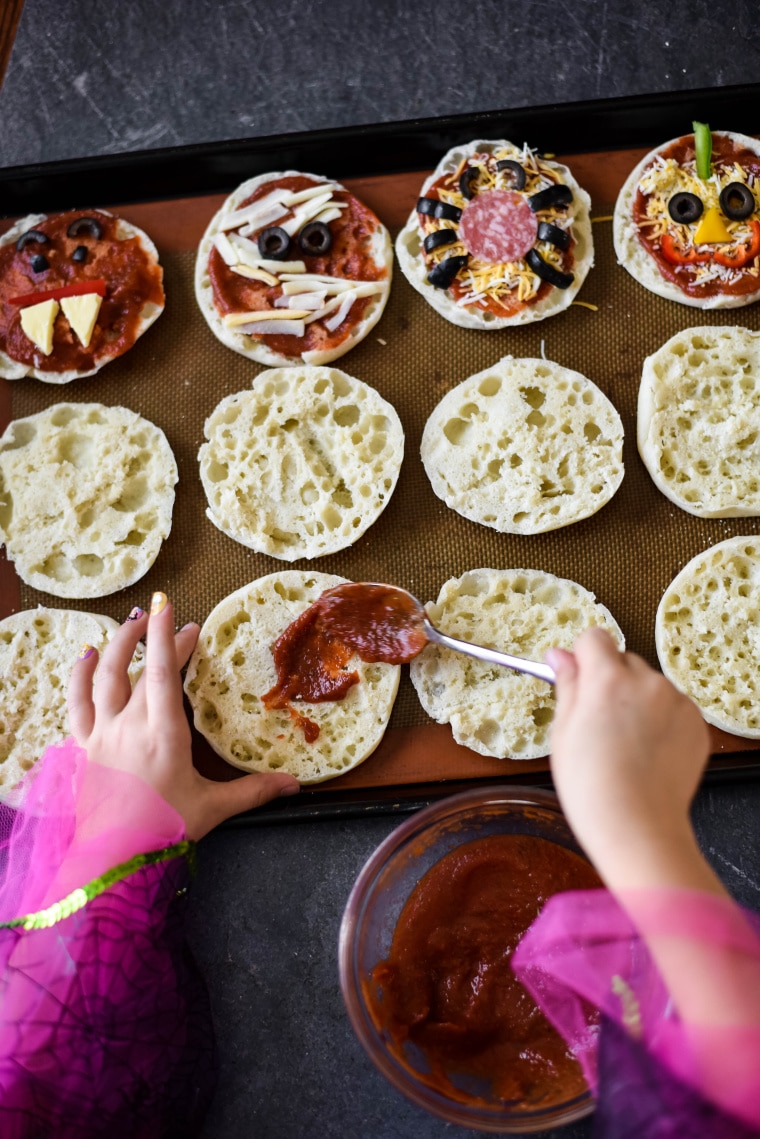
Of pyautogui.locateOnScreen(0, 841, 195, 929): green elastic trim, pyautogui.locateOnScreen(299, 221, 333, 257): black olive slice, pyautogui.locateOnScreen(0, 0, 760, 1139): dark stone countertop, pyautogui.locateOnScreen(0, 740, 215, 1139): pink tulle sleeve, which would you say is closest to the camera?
pyautogui.locateOnScreen(0, 740, 215, 1139): pink tulle sleeve

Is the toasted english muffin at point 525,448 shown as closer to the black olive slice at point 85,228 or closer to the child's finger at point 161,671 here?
the child's finger at point 161,671

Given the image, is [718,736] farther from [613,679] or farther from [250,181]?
[250,181]

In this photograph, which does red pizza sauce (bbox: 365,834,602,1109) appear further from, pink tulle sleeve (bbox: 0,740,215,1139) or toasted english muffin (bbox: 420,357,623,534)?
toasted english muffin (bbox: 420,357,623,534)

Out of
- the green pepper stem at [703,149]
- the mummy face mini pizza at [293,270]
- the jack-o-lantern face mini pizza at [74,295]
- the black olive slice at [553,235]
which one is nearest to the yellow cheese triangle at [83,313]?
the jack-o-lantern face mini pizza at [74,295]

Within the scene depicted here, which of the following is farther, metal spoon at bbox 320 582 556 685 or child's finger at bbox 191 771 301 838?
metal spoon at bbox 320 582 556 685

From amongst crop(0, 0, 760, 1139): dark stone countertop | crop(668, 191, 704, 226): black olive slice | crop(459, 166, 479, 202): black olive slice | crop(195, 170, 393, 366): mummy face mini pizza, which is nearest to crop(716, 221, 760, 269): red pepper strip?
crop(668, 191, 704, 226): black olive slice

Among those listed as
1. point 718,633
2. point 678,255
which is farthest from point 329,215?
point 718,633

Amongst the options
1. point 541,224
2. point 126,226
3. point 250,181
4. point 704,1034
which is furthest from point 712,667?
point 126,226
